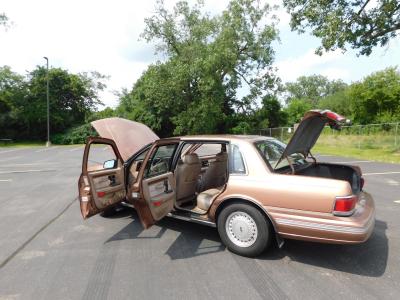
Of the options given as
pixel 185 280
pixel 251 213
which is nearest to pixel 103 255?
pixel 185 280

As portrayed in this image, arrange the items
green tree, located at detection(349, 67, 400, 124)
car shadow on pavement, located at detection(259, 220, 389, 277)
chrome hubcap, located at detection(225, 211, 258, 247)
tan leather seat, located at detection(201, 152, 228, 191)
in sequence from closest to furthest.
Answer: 1. car shadow on pavement, located at detection(259, 220, 389, 277)
2. chrome hubcap, located at detection(225, 211, 258, 247)
3. tan leather seat, located at detection(201, 152, 228, 191)
4. green tree, located at detection(349, 67, 400, 124)

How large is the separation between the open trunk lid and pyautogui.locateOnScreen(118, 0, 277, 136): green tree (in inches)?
943

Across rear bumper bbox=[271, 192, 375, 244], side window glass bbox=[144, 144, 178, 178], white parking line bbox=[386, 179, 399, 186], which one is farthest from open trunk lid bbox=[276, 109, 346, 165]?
white parking line bbox=[386, 179, 399, 186]

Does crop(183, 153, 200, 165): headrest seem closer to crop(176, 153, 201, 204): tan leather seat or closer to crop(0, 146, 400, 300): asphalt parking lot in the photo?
crop(176, 153, 201, 204): tan leather seat

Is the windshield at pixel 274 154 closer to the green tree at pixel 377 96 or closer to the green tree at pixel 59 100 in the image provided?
the green tree at pixel 377 96

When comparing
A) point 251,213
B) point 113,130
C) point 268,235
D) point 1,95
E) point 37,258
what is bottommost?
point 37,258

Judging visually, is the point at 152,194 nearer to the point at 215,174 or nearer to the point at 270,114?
the point at 215,174

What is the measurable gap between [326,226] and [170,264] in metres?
1.84

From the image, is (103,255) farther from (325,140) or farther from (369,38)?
(325,140)

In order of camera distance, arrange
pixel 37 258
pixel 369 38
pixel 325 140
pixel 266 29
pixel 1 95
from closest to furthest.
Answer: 1. pixel 37 258
2. pixel 369 38
3. pixel 325 140
4. pixel 266 29
5. pixel 1 95

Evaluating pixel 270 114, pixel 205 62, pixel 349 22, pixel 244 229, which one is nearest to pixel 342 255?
pixel 244 229

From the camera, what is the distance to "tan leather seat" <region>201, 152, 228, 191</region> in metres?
5.05

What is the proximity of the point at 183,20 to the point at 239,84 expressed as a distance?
876 centimetres

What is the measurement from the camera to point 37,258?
153 inches
